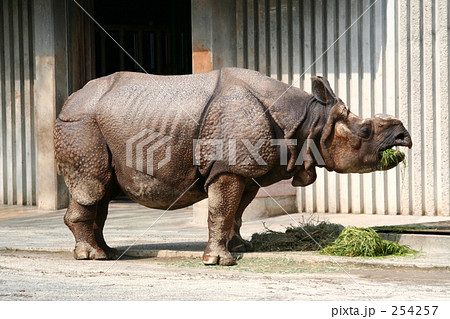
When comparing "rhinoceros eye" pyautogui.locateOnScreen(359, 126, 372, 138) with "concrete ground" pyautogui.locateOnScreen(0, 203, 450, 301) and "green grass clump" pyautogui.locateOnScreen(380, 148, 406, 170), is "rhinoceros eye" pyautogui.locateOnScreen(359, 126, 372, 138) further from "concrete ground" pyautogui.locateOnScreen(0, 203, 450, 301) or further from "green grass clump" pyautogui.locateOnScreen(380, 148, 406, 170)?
"concrete ground" pyautogui.locateOnScreen(0, 203, 450, 301)

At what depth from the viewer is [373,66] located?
12.9m

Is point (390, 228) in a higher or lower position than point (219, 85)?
lower

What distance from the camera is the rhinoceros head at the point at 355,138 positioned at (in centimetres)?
848

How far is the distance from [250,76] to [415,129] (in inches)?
178

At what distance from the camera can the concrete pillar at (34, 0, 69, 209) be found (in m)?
14.5

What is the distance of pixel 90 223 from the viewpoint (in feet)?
28.6

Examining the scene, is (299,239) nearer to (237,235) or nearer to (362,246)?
(237,235)

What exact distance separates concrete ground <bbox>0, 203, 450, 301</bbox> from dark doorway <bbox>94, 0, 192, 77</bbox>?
7.70m

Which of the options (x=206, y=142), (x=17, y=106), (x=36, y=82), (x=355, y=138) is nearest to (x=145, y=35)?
(x=17, y=106)

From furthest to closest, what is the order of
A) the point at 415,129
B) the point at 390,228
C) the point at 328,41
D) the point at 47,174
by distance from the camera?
the point at 47,174
the point at 328,41
the point at 415,129
the point at 390,228

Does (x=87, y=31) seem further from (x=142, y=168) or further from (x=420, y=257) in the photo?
(x=420, y=257)

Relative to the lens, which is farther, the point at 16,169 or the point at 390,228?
the point at 16,169

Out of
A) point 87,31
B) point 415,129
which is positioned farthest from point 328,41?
point 87,31

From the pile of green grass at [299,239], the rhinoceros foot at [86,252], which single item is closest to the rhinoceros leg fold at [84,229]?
the rhinoceros foot at [86,252]
